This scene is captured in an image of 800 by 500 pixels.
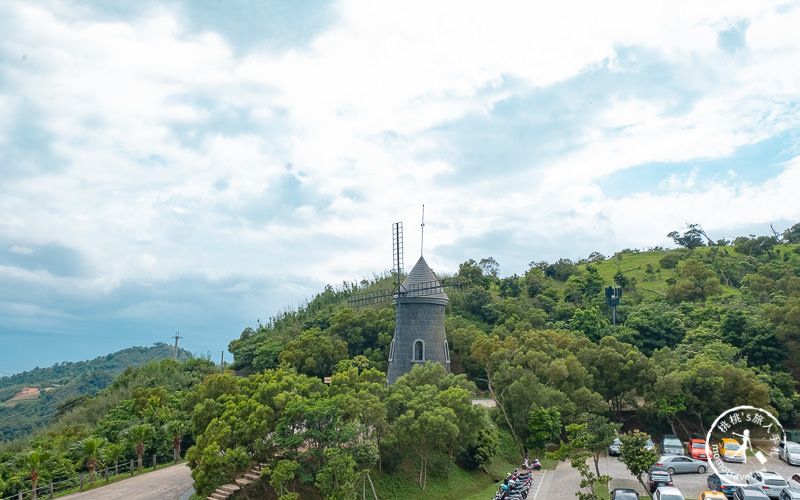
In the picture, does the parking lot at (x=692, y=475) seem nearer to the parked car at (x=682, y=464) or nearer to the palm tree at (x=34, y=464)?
the parked car at (x=682, y=464)

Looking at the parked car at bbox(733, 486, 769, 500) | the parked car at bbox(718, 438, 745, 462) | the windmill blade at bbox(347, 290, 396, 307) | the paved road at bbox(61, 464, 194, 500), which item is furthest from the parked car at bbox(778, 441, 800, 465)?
the paved road at bbox(61, 464, 194, 500)

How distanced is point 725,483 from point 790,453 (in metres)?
8.84

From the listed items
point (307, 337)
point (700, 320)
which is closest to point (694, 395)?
point (700, 320)

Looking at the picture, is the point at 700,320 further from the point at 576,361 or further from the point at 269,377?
the point at 269,377

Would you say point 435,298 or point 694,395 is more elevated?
point 435,298

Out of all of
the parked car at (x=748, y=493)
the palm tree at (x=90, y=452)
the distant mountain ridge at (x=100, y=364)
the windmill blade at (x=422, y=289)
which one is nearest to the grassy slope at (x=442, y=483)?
the parked car at (x=748, y=493)

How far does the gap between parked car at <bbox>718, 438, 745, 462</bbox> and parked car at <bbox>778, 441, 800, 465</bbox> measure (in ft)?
6.48

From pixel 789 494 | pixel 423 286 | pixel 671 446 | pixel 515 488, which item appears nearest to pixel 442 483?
pixel 515 488

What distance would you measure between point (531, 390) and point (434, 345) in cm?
794

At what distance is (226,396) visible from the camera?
22.1 m

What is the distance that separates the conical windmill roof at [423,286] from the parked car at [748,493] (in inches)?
750

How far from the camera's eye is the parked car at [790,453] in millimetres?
24750

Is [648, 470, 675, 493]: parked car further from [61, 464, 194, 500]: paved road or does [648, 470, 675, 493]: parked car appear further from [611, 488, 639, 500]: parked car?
[61, 464, 194, 500]: paved road

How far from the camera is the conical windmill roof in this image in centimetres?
3397
